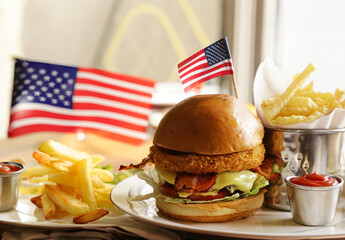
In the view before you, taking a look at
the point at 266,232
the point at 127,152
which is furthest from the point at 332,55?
the point at 266,232

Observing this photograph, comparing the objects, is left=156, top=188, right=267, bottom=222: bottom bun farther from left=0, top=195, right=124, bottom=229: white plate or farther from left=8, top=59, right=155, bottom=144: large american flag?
left=8, top=59, right=155, bottom=144: large american flag

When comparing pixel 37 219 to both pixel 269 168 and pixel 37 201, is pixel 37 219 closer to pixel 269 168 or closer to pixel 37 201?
pixel 37 201

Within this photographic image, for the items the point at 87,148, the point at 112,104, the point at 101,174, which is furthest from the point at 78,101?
the point at 101,174

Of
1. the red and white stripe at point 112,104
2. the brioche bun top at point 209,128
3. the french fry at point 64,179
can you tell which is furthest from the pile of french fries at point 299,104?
the red and white stripe at point 112,104

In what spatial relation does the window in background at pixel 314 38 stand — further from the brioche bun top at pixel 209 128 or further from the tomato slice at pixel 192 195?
the tomato slice at pixel 192 195

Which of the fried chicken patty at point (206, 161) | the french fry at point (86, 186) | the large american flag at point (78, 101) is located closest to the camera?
the fried chicken patty at point (206, 161)

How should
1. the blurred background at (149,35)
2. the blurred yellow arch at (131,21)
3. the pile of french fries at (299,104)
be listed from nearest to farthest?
1. the pile of french fries at (299,104)
2. the blurred background at (149,35)
3. the blurred yellow arch at (131,21)
